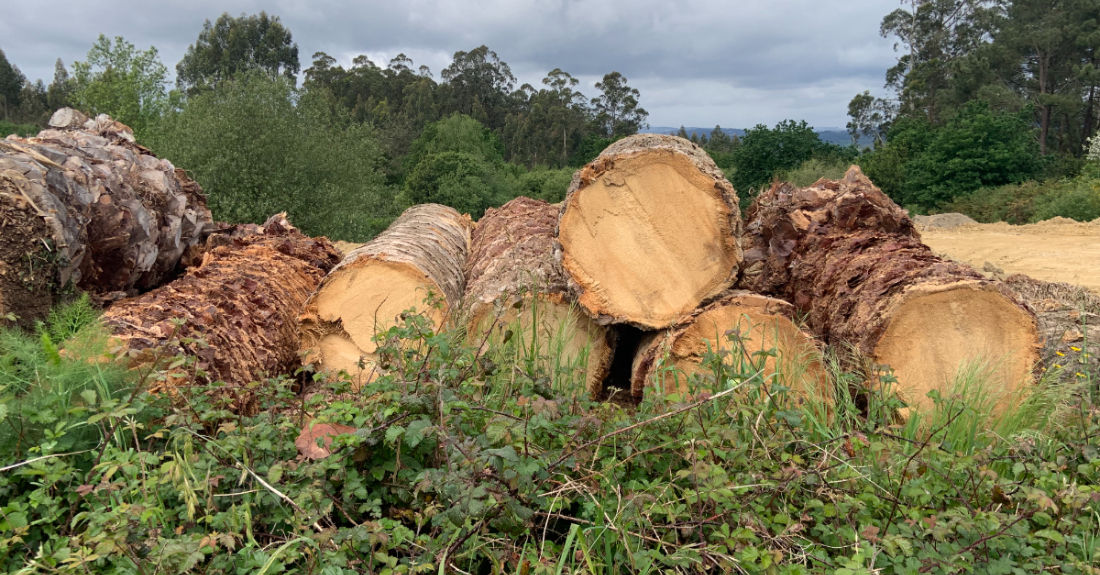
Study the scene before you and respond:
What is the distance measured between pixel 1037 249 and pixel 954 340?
8484 mm

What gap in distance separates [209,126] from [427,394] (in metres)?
12.5

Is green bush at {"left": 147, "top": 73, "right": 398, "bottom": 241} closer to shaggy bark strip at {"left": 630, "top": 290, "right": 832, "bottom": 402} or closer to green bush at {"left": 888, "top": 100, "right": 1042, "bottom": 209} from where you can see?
shaggy bark strip at {"left": 630, "top": 290, "right": 832, "bottom": 402}

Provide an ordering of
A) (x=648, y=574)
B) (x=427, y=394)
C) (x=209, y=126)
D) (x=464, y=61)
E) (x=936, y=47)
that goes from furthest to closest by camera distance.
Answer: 1. (x=464, y=61)
2. (x=936, y=47)
3. (x=209, y=126)
4. (x=427, y=394)
5. (x=648, y=574)

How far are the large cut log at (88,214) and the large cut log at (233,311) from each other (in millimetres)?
290

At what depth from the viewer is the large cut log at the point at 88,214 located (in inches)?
121

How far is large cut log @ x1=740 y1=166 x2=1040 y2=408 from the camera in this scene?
276 centimetres

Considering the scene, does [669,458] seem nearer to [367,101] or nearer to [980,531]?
[980,531]

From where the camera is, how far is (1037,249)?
30.8ft

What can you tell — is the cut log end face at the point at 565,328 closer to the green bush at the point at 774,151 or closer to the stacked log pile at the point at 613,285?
the stacked log pile at the point at 613,285

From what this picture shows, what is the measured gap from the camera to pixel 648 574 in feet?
5.23

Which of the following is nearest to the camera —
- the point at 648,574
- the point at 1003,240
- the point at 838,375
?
the point at 648,574

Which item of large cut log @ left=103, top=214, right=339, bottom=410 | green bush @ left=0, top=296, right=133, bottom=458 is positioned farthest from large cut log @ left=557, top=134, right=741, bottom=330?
green bush @ left=0, top=296, right=133, bottom=458

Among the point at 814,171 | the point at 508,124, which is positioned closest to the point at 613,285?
the point at 814,171

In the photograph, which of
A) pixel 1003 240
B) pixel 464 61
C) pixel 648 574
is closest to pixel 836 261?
pixel 648 574
